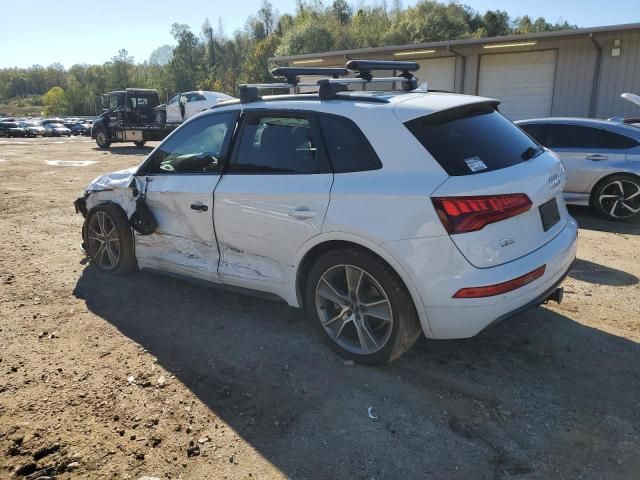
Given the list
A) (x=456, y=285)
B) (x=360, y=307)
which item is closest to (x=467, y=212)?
(x=456, y=285)

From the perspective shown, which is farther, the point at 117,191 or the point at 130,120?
the point at 130,120

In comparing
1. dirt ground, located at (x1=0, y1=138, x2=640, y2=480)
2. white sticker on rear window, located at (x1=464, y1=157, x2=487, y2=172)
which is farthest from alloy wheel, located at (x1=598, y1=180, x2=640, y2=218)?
white sticker on rear window, located at (x1=464, y1=157, x2=487, y2=172)

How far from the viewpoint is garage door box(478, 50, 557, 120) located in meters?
16.1

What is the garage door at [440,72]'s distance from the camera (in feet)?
59.4

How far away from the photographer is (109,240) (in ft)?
16.4

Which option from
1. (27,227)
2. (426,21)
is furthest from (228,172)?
(426,21)

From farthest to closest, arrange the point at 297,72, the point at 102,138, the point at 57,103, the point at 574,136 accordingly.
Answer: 1. the point at 57,103
2. the point at 102,138
3. the point at 574,136
4. the point at 297,72

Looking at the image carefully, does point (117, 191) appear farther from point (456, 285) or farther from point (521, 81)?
point (521, 81)

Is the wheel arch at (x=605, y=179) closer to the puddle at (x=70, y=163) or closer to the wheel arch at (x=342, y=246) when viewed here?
the wheel arch at (x=342, y=246)

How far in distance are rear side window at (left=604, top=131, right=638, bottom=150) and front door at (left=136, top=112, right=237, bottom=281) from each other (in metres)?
6.13

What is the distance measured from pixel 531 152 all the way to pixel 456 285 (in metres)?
1.27

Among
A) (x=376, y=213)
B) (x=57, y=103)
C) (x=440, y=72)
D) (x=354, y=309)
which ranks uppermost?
(x=57, y=103)

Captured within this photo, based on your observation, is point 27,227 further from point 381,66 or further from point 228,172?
point 381,66

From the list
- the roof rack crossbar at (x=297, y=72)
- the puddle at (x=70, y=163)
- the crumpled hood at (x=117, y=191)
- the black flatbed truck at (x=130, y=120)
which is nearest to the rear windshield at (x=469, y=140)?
the roof rack crossbar at (x=297, y=72)
